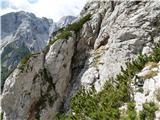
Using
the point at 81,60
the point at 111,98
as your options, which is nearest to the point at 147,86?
the point at 111,98

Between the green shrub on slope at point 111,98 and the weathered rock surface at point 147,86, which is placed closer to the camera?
the weathered rock surface at point 147,86

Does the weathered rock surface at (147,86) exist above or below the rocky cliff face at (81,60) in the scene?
below

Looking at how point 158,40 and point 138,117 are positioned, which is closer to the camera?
point 138,117

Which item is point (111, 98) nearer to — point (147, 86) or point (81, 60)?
point (147, 86)

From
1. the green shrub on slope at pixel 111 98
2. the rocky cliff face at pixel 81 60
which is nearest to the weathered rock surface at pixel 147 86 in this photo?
the green shrub on slope at pixel 111 98

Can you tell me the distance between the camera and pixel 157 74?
3312cm

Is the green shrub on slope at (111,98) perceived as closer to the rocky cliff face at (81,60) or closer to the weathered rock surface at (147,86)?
the weathered rock surface at (147,86)

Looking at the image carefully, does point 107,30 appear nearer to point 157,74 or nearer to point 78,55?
point 78,55

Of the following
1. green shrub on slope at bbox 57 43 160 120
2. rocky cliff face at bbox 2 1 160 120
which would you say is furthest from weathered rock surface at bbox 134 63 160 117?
rocky cliff face at bbox 2 1 160 120

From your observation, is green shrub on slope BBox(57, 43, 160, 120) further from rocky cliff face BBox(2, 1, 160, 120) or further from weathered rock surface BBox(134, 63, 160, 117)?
rocky cliff face BBox(2, 1, 160, 120)

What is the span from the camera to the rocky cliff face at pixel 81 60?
45156 mm

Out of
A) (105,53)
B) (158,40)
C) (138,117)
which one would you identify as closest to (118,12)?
(105,53)

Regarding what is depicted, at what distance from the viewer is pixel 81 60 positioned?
52469 mm

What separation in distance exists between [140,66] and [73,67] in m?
17.1
